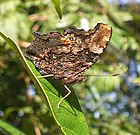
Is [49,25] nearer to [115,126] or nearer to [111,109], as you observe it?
[115,126]

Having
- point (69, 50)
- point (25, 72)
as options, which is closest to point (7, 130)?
point (69, 50)

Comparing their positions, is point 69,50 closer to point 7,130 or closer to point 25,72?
point 7,130

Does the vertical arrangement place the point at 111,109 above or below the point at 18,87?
below

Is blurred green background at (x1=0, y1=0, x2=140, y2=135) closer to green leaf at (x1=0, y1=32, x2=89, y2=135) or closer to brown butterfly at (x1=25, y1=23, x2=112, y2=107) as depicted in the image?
brown butterfly at (x1=25, y1=23, x2=112, y2=107)

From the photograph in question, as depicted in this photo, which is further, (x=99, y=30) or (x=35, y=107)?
(x=35, y=107)

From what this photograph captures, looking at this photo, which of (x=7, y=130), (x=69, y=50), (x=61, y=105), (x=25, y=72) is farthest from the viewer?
(x=25, y=72)

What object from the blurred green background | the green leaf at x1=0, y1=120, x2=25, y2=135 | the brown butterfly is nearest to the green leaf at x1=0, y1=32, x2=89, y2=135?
the brown butterfly

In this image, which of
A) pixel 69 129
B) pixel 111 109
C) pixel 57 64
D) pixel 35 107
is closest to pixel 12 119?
pixel 35 107

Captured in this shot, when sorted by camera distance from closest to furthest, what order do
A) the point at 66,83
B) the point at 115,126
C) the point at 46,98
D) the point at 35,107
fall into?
the point at 46,98, the point at 66,83, the point at 115,126, the point at 35,107
